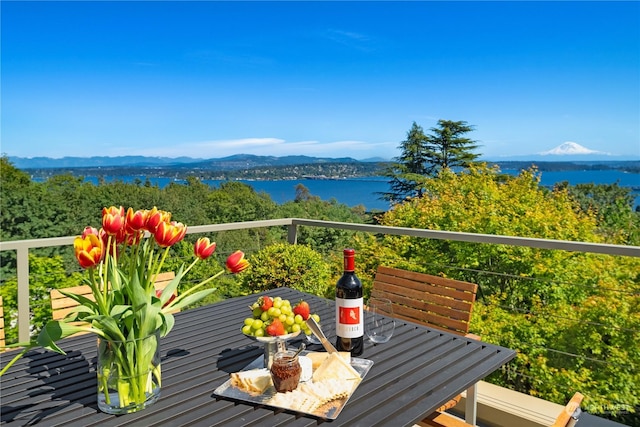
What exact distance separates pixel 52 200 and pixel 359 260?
422 inches

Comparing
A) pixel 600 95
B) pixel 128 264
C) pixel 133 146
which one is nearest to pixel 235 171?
pixel 133 146

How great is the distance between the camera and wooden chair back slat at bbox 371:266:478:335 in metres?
2.14

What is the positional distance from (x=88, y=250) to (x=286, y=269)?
Result: 3423 millimetres

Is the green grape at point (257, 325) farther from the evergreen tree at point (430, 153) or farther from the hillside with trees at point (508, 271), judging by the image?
the evergreen tree at point (430, 153)

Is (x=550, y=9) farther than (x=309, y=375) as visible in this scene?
Yes

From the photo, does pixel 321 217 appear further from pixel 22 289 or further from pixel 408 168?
pixel 408 168

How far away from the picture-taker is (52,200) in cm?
1391

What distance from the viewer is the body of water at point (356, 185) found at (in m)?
17.7

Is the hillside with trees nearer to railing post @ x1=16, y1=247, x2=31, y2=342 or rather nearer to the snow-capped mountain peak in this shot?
railing post @ x1=16, y1=247, x2=31, y2=342

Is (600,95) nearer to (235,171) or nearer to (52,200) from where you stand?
(235,171)

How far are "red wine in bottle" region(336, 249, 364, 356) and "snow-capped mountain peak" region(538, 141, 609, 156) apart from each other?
29.4 metres

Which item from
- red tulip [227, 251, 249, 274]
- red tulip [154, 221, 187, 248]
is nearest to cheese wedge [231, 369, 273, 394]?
red tulip [227, 251, 249, 274]

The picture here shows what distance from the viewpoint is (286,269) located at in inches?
174

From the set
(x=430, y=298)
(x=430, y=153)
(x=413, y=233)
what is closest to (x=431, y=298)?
(x=430, y=298)
